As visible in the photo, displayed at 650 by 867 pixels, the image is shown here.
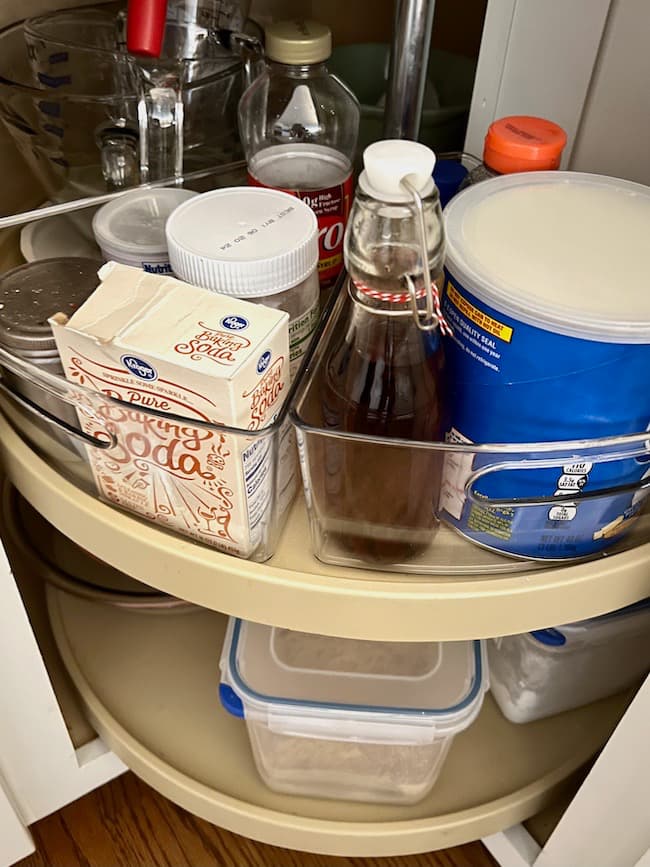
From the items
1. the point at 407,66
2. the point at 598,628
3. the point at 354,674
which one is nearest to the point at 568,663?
the point at 598,628

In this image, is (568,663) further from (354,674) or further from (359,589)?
(359,589)

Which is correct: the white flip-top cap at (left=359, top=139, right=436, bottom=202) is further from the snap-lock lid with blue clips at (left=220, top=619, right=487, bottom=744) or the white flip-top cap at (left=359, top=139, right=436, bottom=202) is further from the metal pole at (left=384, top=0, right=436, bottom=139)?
the snap-lock lid with blue clips at (left=220, top=619, right=487, bottom=744)

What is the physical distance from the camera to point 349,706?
71 cm

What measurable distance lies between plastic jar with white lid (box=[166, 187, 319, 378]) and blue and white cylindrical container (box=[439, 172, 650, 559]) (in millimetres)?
89

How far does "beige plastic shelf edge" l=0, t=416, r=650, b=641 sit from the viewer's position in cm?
50

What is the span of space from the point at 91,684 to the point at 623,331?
2.12 ft

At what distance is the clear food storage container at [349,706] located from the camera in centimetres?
71

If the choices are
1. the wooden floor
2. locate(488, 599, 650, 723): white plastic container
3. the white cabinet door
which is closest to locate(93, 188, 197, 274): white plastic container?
the white cabinet door

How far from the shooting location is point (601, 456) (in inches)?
17.9

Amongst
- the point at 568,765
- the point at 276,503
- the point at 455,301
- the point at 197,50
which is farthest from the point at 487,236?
the point at 568,765

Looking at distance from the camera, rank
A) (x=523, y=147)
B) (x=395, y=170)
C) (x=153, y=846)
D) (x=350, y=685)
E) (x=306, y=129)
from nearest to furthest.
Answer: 1. (x=395, y=170)
2. (x=523, y=147)
3. (x=306, y=129)
4. (x=350, y=685)
5. (x=153, y=846)

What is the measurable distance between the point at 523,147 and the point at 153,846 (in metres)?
0.78

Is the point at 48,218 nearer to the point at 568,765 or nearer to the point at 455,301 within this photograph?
the point at 455,301

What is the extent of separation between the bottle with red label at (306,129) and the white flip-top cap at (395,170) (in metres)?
0.15
